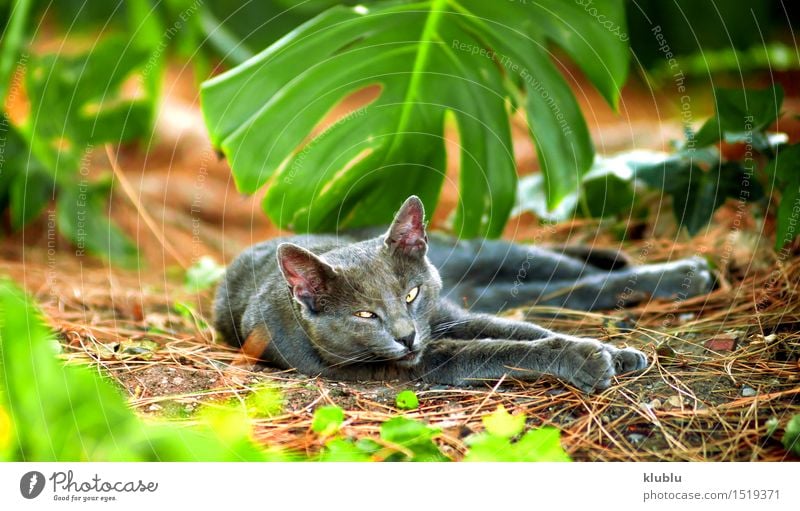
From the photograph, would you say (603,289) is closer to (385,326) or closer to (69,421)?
(385,326)

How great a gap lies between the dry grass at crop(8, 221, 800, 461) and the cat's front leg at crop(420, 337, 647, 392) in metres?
0.04

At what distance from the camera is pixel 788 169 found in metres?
2.36

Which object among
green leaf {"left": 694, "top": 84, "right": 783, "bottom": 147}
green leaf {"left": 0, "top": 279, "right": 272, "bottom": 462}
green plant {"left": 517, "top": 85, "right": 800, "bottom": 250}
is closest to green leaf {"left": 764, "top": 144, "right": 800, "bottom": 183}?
green plant {"left": 517, "top": 85, "right": 800, "bottom": 250}

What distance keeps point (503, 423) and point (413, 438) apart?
0.73ft

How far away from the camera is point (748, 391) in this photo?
6.08ft

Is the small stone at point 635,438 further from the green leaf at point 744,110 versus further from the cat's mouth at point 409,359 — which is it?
the green leaf at point 744,110

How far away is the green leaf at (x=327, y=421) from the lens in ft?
5.67

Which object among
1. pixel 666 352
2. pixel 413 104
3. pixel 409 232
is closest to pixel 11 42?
pixel 413 104

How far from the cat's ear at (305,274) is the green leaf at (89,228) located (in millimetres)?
1888

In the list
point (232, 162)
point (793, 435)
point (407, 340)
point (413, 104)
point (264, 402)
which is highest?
point (413, 104)

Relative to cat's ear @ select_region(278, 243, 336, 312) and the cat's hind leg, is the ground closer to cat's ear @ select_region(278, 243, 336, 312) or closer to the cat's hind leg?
the cat's hind leg

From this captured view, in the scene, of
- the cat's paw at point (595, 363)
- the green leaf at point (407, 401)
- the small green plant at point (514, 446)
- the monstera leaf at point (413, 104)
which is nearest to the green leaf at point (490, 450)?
the small green plant at point (514, 446)

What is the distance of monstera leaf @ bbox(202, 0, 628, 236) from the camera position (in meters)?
2.27

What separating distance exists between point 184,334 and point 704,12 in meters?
3.22
